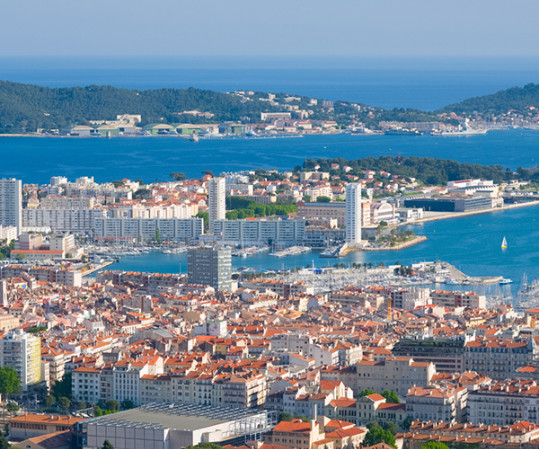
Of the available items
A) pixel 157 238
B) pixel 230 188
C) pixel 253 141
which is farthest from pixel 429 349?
pixel 253 141

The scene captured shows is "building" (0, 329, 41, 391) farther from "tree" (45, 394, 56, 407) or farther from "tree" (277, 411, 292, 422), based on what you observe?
"tree" (277, 411, 292, 422)

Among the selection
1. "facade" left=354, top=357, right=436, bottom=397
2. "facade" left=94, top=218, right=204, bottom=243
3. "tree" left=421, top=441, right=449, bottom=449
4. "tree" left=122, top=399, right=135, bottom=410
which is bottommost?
"facade" left=94, top=218, right=204, bottom=243

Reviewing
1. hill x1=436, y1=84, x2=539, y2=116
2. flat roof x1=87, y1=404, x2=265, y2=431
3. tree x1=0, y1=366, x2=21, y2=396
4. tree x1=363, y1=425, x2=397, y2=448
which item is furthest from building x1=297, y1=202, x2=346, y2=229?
hill x1=436, y1=84, x2=539, y2=116

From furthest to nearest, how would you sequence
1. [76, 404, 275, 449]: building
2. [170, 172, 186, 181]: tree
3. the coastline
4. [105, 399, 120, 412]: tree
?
[170, 172, 186, 181]: tree < the coastline < [105, 399, 120, 412]: tree < [76, 404, 275, 449]: building

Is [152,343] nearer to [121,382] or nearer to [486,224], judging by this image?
[121,382]

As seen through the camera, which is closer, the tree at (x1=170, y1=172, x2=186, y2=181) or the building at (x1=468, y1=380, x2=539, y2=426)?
the building at (x1=468, y1=380, x2=539, y2=426)

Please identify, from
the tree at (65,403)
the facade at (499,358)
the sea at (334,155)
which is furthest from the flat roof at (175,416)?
the sea at (334,155)

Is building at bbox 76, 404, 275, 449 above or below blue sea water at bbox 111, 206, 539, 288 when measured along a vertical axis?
above
